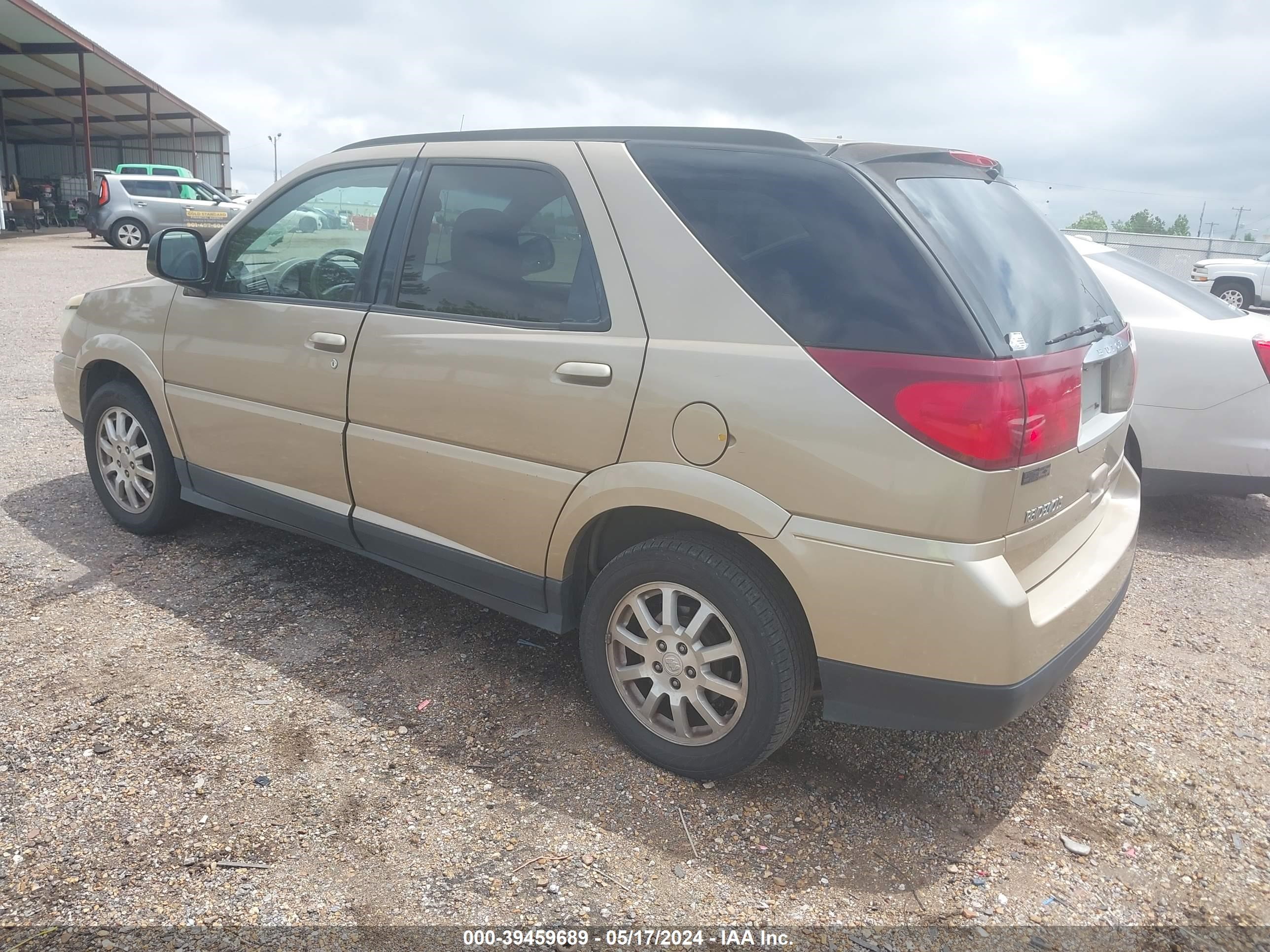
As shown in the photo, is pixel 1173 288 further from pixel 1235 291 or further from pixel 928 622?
pixel 1235 291

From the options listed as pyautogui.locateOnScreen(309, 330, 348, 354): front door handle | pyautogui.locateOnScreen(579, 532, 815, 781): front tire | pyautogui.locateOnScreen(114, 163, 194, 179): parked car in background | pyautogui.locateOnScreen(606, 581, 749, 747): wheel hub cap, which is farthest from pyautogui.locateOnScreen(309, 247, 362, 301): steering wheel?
pyautogui.locateOnScreen(114, 163, 194, 179): parked car in background

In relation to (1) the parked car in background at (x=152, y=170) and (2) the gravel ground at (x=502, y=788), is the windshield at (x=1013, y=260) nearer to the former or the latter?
(2) the gravel ground at (x=502, y=788)

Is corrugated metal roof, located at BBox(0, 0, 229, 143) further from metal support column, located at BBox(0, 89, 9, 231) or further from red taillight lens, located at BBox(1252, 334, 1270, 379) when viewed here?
red taillight lens, located at BBox(1252, 334, 1270, 379)

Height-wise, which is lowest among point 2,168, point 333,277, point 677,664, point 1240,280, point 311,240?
point 677,664

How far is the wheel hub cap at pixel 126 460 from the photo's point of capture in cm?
449

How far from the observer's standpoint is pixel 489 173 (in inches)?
126

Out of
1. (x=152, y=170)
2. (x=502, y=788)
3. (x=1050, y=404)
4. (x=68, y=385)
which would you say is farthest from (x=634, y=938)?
(x=152, y=170)

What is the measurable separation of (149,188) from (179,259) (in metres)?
22.3

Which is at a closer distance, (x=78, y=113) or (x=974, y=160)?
(x=974, y=160)

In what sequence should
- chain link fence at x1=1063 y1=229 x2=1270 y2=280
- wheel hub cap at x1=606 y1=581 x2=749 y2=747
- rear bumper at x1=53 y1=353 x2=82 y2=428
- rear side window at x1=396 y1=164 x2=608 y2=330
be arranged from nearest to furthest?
wheel hub cap at x1=606 y1=581 x2=749 y2=747, rear side window at x1=396 y1=164 x2=608 y2=330, rear bumper at x1=53 y1=353 x2=82 y2=428, chain link fence at x1=1063 y1=229 x2=1270 y2=280

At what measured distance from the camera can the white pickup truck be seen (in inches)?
734

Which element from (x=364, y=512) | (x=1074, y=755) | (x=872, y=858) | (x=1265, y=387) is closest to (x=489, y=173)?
(x=364, y=512)

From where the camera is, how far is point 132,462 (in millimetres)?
4539

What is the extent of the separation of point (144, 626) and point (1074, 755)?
3427 millimetres
